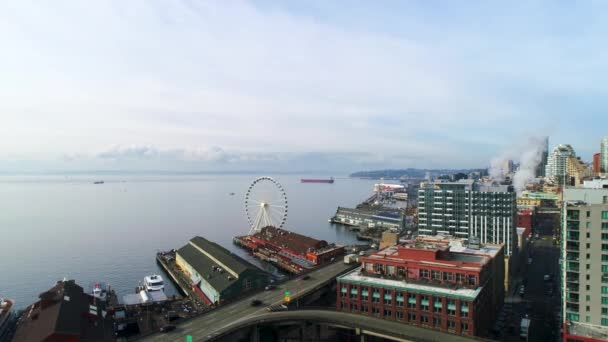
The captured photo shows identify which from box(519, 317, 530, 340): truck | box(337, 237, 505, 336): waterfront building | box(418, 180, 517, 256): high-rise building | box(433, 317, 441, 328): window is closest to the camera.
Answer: box(337, 237, 505, 336): waterfront building

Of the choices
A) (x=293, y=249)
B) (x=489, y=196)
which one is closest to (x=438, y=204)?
Answer: (x=489, y=196)

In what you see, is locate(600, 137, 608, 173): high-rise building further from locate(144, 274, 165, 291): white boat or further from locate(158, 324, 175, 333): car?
locate(158, 324, 175, 333): car

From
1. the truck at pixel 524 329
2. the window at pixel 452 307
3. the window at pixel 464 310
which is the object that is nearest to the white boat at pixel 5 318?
the window at pixel 452 307

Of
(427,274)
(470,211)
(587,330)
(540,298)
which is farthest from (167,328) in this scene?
(470,211)

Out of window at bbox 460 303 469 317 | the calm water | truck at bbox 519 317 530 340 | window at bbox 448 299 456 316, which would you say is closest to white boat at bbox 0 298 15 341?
the calm water

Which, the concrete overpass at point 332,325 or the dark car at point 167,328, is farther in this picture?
the dark car at point 167,328

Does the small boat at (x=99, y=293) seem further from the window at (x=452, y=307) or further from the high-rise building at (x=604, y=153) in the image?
the high-rise building at (x=604, y=153)

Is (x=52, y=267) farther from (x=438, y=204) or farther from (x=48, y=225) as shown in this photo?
(x=438, y=204)
